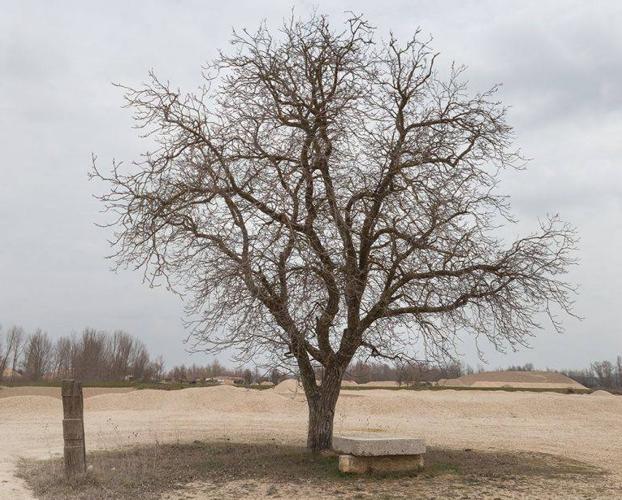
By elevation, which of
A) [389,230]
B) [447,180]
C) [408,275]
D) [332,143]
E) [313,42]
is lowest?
[408,275]

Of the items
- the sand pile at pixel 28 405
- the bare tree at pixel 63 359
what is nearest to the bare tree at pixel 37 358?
the bare tree at pixel 63 359

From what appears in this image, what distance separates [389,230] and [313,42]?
3.82 meters

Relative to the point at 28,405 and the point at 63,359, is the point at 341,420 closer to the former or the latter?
the point at 28,405

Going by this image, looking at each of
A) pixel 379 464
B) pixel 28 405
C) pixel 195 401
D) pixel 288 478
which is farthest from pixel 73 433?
pixel 28 405

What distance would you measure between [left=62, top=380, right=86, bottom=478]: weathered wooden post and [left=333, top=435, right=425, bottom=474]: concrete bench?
4.51 m

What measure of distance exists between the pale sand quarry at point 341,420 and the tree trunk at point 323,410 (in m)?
3.90

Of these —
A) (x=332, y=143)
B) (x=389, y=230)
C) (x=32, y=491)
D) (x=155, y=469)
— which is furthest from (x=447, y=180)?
(x=32, y=491)

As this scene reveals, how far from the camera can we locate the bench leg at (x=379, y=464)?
12.2m

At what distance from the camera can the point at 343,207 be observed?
496 inches

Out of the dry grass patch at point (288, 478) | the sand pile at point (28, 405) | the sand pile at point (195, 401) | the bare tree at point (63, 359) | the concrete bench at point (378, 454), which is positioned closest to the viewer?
the dry grass patch at point (288, 478)

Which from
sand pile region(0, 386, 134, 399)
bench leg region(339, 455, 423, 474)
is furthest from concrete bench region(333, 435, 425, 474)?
sand pile region(0, 386, 134, 399)

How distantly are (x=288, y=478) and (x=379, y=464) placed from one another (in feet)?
5.59

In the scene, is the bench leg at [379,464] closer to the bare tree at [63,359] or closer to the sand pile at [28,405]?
the sand pile at [28,405]

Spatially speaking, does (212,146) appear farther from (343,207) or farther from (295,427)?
(295,427)
